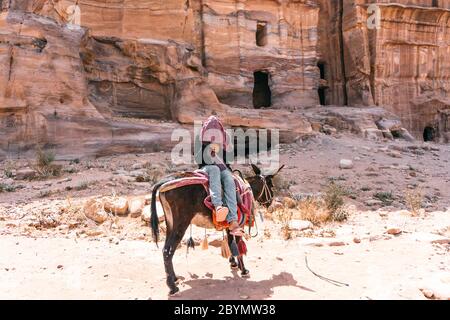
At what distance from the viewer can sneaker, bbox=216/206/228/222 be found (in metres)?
3.70

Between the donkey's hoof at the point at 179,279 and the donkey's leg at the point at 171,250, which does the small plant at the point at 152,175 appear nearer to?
the donkey's hoof at the point at 179,279

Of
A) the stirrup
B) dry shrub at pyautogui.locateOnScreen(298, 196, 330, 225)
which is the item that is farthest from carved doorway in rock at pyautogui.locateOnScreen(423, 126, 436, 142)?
the stirrup

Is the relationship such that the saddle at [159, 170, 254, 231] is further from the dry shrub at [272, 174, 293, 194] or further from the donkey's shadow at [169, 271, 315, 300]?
the dry shrub at [272, 174, 293, 194]

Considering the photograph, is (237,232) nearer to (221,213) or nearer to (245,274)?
(221,213)

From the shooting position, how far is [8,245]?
5016 millimetres

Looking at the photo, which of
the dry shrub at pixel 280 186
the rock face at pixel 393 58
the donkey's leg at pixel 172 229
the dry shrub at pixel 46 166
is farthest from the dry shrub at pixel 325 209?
the rock face at pixel 393 58

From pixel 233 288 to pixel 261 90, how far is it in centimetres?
1634

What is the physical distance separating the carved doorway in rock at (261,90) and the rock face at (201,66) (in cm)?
6

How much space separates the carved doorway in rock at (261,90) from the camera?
19.1m

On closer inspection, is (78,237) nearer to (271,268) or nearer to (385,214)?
(271,268)

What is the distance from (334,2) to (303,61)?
14.4 feet

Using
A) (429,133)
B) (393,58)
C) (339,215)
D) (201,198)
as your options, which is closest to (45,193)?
(201,198)

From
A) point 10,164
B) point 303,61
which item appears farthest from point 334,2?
point 10,164

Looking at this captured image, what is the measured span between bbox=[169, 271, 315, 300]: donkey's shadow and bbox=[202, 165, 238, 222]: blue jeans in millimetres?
691
